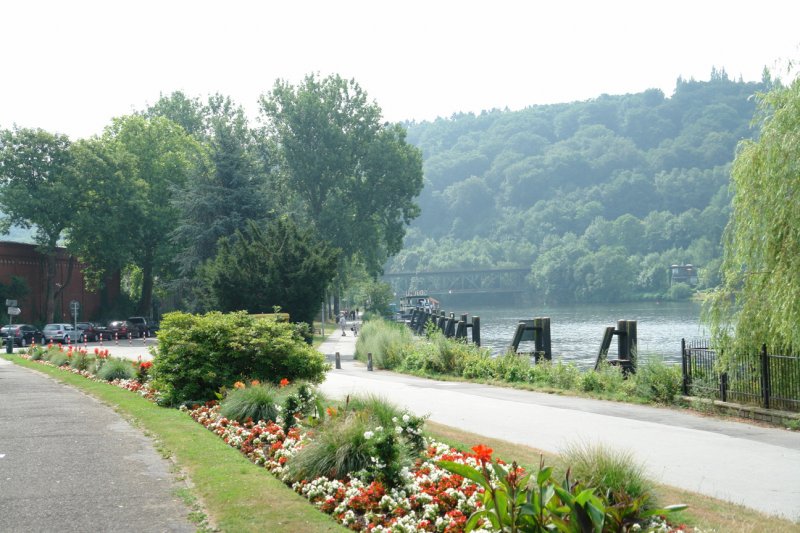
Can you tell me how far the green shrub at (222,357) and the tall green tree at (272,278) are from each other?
1792 centimetres

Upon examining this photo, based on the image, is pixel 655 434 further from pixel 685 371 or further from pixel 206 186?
pixel 206 186

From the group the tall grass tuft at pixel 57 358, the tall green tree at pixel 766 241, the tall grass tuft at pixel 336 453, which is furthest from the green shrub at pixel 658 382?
the tall grass tuft at pixel 57 358

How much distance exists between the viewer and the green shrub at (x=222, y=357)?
1803 centimetres

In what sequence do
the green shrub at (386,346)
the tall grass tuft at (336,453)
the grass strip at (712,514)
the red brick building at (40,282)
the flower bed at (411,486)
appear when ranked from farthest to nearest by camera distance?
the red brick building at (40,282) → the green shrub at (386,346) → the tall grass tuft at (336,453) → the grass strip at (712,514) → the flower bed at (411,486)

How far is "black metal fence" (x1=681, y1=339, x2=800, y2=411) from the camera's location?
1545 centimetres

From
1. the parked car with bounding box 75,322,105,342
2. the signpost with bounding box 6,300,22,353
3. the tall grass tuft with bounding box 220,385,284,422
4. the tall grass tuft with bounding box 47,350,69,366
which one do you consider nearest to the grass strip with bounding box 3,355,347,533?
the tall grass tuft with bounding box 220,385,284,422

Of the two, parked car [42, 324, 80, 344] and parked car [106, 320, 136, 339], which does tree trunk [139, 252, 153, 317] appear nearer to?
parked car [106, 320, 136, 339]

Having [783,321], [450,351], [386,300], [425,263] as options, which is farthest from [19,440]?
[425,263]

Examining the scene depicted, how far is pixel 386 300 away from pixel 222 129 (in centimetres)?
A: 3475

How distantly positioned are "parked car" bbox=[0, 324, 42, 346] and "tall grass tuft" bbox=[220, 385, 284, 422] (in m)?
40.9

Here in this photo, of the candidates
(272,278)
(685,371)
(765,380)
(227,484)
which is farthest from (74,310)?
(227,484)

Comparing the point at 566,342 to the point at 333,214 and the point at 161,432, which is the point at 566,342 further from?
the point at 161,432

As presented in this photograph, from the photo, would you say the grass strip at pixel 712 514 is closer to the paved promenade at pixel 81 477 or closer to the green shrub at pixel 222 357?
the paved promenade at pixel 81 477

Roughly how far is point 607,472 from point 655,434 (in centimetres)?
673
